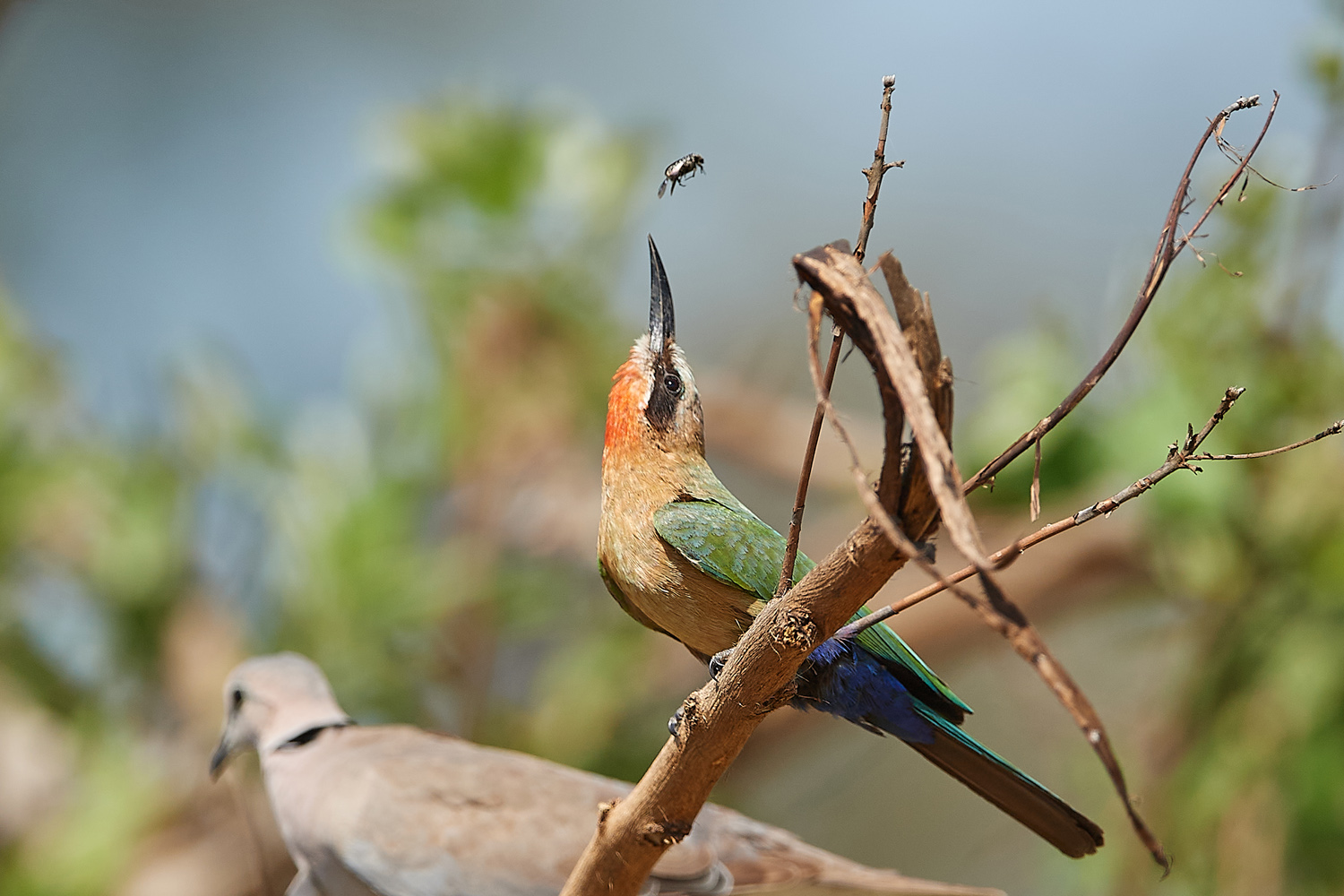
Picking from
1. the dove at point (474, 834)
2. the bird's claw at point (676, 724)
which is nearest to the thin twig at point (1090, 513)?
the bird's claw at point (676, 724)

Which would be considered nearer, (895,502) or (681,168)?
(895,502)

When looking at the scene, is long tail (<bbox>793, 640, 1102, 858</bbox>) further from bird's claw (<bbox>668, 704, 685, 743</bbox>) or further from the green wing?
bird's claw (<bbox>668, 704, 685, 743</bbox>)

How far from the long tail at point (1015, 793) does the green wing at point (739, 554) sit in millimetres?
31

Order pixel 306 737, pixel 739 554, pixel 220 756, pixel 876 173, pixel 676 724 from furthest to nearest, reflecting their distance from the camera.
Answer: pixel 220 756, pixel 306 737, pixel 739 554, pixel 676 724, pixel 876 173

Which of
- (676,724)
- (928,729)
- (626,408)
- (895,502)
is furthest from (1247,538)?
(895,502)

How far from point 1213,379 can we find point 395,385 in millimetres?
2021

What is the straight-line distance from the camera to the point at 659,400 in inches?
38.9

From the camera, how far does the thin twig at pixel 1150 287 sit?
552mm

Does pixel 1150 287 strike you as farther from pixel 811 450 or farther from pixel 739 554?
pixel 739 554

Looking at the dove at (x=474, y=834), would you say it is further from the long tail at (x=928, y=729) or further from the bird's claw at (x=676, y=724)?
the bird's claw at (x=676, y=724)

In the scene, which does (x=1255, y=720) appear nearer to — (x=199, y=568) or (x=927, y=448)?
(x=927, y=448)

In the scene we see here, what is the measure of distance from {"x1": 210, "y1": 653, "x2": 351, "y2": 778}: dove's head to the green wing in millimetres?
674

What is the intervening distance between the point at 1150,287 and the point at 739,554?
0.41 m

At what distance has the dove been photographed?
1.16 metres
